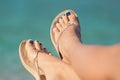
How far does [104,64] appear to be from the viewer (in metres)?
1.05

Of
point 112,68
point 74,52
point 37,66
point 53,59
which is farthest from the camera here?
point 37,66

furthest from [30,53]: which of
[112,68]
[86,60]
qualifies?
[112,68]

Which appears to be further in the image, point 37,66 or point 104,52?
point 37,66

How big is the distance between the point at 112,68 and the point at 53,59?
1.98 feet

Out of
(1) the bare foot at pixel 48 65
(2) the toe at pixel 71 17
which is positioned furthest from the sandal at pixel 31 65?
(2) the toe at pixel 71 17

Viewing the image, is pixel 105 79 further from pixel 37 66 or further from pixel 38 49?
pixel 38 49

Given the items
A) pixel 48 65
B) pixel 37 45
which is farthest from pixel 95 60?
pixel 37 45

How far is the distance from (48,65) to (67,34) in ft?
0.59

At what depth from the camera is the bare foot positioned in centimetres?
138

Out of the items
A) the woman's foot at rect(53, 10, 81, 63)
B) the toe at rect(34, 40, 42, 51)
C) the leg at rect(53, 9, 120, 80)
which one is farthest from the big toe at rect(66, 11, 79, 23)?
the leg at rect(53, 9, 120, 80)

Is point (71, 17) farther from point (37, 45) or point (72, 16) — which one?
point (37, 45)

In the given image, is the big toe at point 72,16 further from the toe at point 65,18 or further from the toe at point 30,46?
the toe at point 30,46

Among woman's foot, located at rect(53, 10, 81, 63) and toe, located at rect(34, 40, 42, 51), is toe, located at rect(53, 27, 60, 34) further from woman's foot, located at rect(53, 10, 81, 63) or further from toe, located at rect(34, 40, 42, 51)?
toe, located at rect(34, 40, 42, 51)

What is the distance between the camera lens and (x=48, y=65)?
1.59 metres
